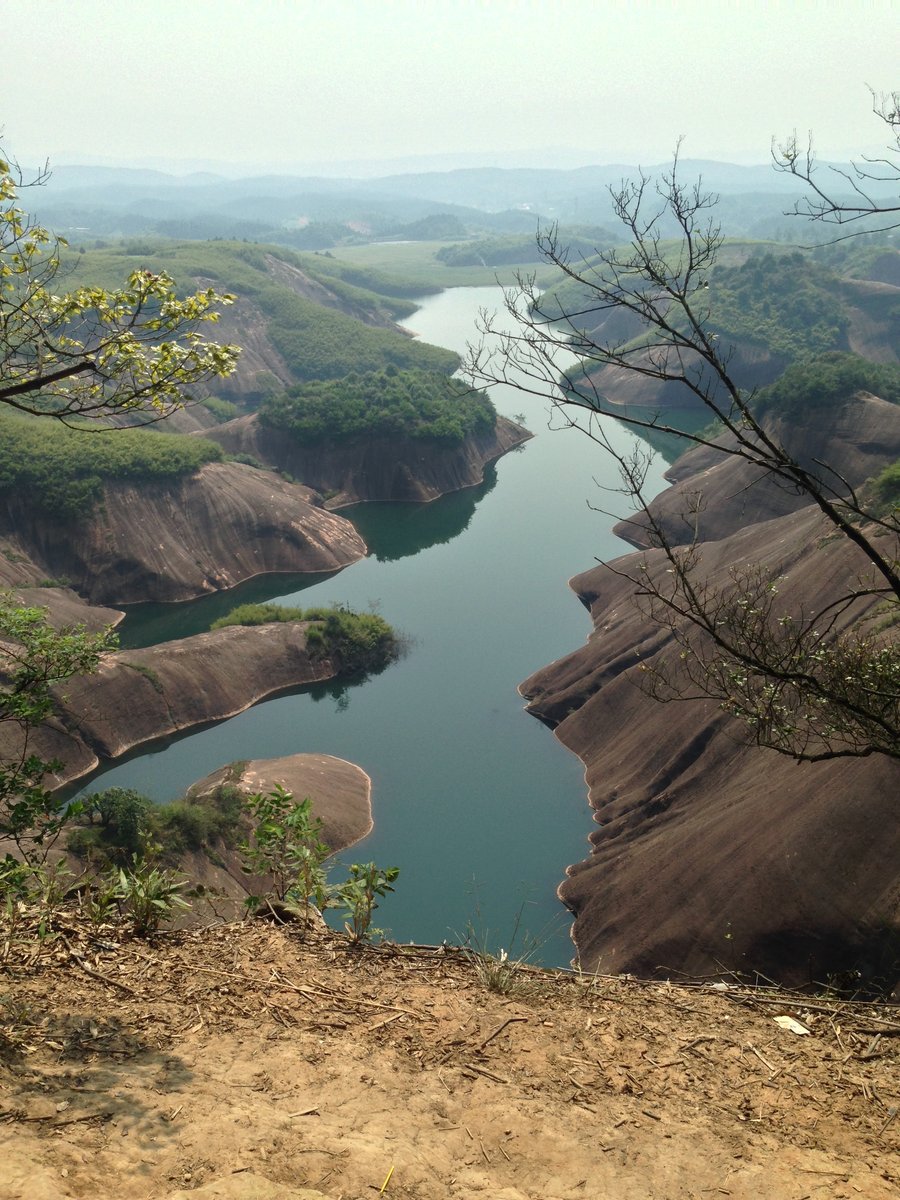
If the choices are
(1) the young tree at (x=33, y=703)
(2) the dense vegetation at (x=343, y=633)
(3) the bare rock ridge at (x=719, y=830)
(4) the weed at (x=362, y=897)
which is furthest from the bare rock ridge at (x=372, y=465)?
(4) the weed at (x=362, y=897)

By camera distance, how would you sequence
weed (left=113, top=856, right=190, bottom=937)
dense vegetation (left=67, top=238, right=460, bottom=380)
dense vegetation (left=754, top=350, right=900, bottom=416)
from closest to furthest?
1. weed (left=113, top=856, right=190, bottom=937)
2. dense vegetation (left=754, top=350, right=900, bottom=416)
3. dense vegetation (left=67, top=238, right=460, bottom=380)

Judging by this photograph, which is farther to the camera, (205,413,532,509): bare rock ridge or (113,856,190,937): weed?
(205,413,532,509): bare rock ridge

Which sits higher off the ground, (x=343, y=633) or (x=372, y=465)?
(x=372, y=465)

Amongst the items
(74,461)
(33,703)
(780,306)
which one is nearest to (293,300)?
(780,306)

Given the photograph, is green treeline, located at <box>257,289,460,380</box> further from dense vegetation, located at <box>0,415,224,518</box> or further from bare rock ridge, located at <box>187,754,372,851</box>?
bare rock ridge, located at <box>187,754,372,851</box>

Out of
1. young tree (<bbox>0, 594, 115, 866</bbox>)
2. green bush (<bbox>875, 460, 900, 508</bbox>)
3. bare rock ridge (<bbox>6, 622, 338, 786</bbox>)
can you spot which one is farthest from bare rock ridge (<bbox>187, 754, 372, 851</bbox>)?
green bush (<bbox>875, 460, 900, 508</bbox>)

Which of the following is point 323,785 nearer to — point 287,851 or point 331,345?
point 287,851

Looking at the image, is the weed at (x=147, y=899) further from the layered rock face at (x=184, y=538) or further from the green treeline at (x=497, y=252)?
the green treeline at (x=497, y=252)
